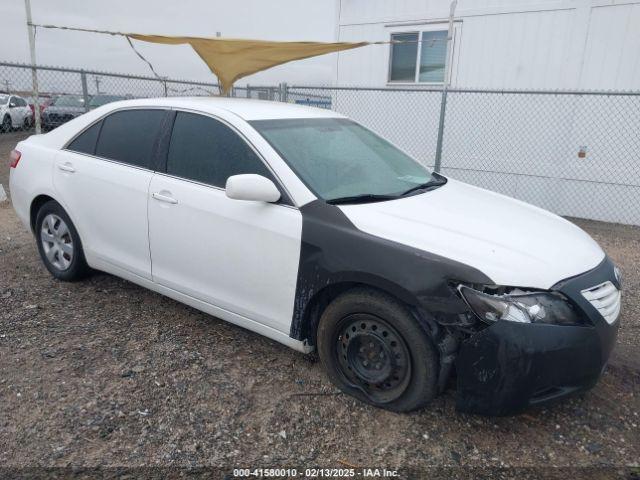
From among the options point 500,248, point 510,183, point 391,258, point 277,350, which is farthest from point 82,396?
point 510,183

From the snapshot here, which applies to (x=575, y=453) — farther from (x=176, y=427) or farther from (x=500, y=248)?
(x=176, y=427)

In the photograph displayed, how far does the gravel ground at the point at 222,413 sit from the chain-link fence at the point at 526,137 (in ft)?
14.8

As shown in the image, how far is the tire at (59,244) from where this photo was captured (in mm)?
4090

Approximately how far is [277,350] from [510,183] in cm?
608

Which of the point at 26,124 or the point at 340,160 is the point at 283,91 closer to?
the point at 340,160

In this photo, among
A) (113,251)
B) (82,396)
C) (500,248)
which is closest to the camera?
(500,248)

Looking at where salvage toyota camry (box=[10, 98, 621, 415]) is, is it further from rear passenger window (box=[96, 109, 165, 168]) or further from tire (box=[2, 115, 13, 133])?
tire (box=[2, 115, 13, 133])

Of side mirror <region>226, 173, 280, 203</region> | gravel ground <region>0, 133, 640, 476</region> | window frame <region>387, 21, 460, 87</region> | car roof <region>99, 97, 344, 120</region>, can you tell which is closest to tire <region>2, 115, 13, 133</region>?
window frame <region>387, 21, 460, 87</region>

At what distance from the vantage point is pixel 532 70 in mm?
7566

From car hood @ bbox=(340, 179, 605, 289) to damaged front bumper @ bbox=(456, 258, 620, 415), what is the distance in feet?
0.55

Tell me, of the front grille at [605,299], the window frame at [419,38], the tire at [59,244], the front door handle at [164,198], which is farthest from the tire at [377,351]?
the window frame at [419,38]

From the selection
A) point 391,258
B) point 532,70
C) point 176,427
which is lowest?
point 176,427

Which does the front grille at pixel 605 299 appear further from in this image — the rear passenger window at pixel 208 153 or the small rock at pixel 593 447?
the rear passenger window at pixel 208 153

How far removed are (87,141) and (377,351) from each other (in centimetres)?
287
